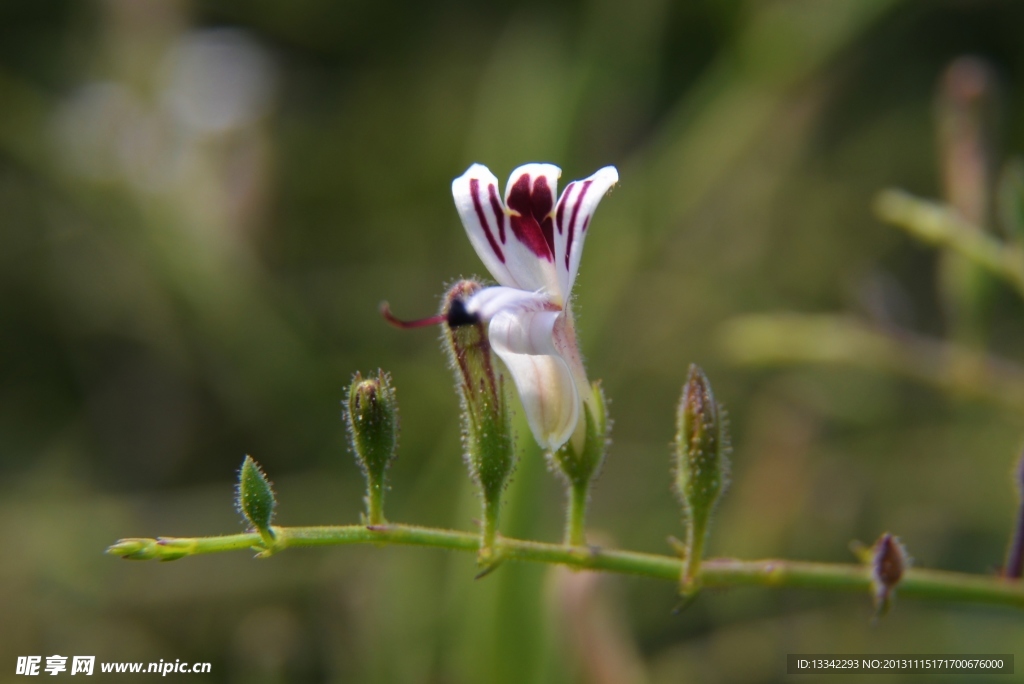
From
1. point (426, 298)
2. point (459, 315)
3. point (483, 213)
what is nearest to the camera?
point (459, 315)

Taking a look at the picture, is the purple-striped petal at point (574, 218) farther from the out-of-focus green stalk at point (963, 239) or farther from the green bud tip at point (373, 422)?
the out-of-focus green stalk at point (963, 239)

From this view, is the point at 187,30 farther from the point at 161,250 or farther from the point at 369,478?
the point at 369,478

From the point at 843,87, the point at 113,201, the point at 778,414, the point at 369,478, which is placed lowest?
the point at 369,478

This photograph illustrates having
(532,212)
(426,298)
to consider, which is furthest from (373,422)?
(426,298)

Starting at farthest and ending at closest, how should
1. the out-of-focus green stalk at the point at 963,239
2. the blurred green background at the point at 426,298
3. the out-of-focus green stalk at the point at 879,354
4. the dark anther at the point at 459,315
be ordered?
the blurred green background at the point at 426,298 < the out-of-focus green stalk at the point at 879,354 < the out-of-focus green stalk at the point at 963,239 < the dark anther at the point at 459,315

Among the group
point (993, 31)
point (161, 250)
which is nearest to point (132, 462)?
point (161, 250)

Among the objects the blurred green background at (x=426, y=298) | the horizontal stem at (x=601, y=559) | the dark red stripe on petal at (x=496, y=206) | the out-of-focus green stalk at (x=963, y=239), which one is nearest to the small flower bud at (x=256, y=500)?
the horizontal stem at (x=601, y=559)

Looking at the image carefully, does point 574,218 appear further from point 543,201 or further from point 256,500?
point 256,500
